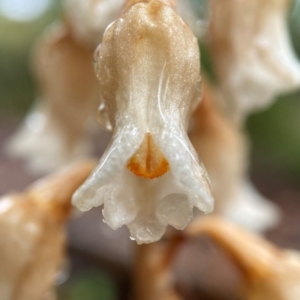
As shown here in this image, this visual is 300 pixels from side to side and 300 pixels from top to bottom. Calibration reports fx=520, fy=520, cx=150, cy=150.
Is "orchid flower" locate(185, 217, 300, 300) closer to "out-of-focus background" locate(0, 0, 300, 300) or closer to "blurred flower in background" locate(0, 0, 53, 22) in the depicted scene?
"out-of-focus background" locate(0, 0, 300, 300)

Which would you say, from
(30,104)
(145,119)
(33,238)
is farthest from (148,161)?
(30,104)

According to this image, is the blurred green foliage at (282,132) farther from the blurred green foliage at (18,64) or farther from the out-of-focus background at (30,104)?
the blurred green foliage at (18,64)

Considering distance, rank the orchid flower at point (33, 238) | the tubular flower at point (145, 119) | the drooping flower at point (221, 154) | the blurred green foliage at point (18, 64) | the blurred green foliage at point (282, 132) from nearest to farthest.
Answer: the tubular flower at point (145, 119), the orchid flower at point (33, 238), the drooping flower at point (221, 154), the blurred green foliage at point (282, 132), the blurred green foliage at point (18, 64)

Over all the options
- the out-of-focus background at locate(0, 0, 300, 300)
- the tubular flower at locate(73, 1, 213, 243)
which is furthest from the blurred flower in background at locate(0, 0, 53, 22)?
the tubular flower at locate(73, 1, 213, 243)

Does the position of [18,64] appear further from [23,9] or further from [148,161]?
[148,161]

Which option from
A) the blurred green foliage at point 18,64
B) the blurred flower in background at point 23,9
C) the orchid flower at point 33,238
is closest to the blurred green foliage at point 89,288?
the orchid flower at point 33,238

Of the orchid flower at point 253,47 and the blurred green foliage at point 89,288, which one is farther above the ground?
the orchid flower at point 253,47

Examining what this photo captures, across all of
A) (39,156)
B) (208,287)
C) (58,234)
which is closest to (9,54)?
(39,156)
